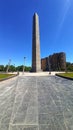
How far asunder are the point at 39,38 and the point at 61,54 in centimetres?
2464

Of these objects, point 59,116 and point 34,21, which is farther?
point 34,21

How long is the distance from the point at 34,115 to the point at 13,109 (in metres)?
1.02

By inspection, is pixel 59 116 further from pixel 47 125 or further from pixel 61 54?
pixel 61 54

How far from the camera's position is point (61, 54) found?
63531 millimetres

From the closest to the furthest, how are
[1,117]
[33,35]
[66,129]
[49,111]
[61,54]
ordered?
[66,129] < [1,117] < [49,111] < [33,35] < [61,54]

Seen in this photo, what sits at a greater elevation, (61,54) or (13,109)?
(61,54)

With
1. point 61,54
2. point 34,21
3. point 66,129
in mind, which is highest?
point 34,21

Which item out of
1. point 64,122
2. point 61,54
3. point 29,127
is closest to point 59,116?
point 64,122

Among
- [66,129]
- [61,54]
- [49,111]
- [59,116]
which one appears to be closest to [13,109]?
[49,111]

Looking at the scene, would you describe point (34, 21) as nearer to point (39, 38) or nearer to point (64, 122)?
point (39, 38)

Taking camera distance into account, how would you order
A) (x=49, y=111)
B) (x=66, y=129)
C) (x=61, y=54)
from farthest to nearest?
(x=61, y=54) < (x=49, y=111) < (x=66, y=129)

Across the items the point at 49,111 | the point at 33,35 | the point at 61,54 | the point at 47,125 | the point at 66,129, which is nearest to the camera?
the point at 66,129

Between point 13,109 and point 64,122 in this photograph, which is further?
point 13,109

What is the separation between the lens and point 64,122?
379cm
